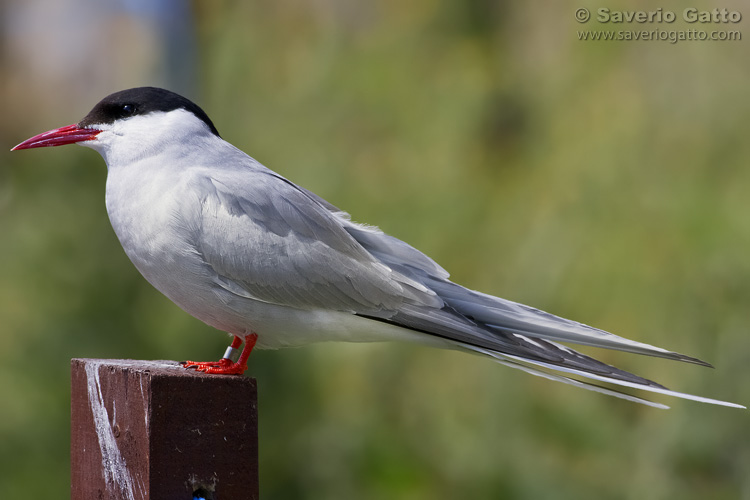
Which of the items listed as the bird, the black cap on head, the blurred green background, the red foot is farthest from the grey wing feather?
the blurred green background

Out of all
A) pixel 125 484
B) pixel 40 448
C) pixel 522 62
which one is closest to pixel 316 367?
pixel 40 448

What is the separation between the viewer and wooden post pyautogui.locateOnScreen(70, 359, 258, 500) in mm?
1791

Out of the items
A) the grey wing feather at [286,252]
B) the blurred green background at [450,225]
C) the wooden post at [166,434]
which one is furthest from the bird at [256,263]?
the blurred green background at [450,225]

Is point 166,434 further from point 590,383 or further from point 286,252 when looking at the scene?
point 590,383

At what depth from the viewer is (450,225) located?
6371mm

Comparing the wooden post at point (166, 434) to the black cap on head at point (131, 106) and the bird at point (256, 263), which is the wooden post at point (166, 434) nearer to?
the bird at point (256, 263)

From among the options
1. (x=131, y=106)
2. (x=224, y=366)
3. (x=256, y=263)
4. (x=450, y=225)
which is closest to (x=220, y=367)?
(x=224, y=366)

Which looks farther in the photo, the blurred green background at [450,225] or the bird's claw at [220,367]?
the blurred green background at [450,225]

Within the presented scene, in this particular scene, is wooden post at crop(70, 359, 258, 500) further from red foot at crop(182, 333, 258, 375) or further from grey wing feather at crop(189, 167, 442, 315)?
grey wing feather at crop(189, 167, 442, 315)

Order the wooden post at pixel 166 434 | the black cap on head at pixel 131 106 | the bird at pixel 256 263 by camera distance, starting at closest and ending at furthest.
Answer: the wooden post at pixel 166 434 < the bird at pixel 256 263 < the black cap on head at pixel 131 106

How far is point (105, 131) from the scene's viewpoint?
2.49 meters

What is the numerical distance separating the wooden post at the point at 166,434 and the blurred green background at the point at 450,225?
2.19 metres

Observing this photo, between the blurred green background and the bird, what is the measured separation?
1848 millimetres

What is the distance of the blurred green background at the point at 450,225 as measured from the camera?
13.7 feet
